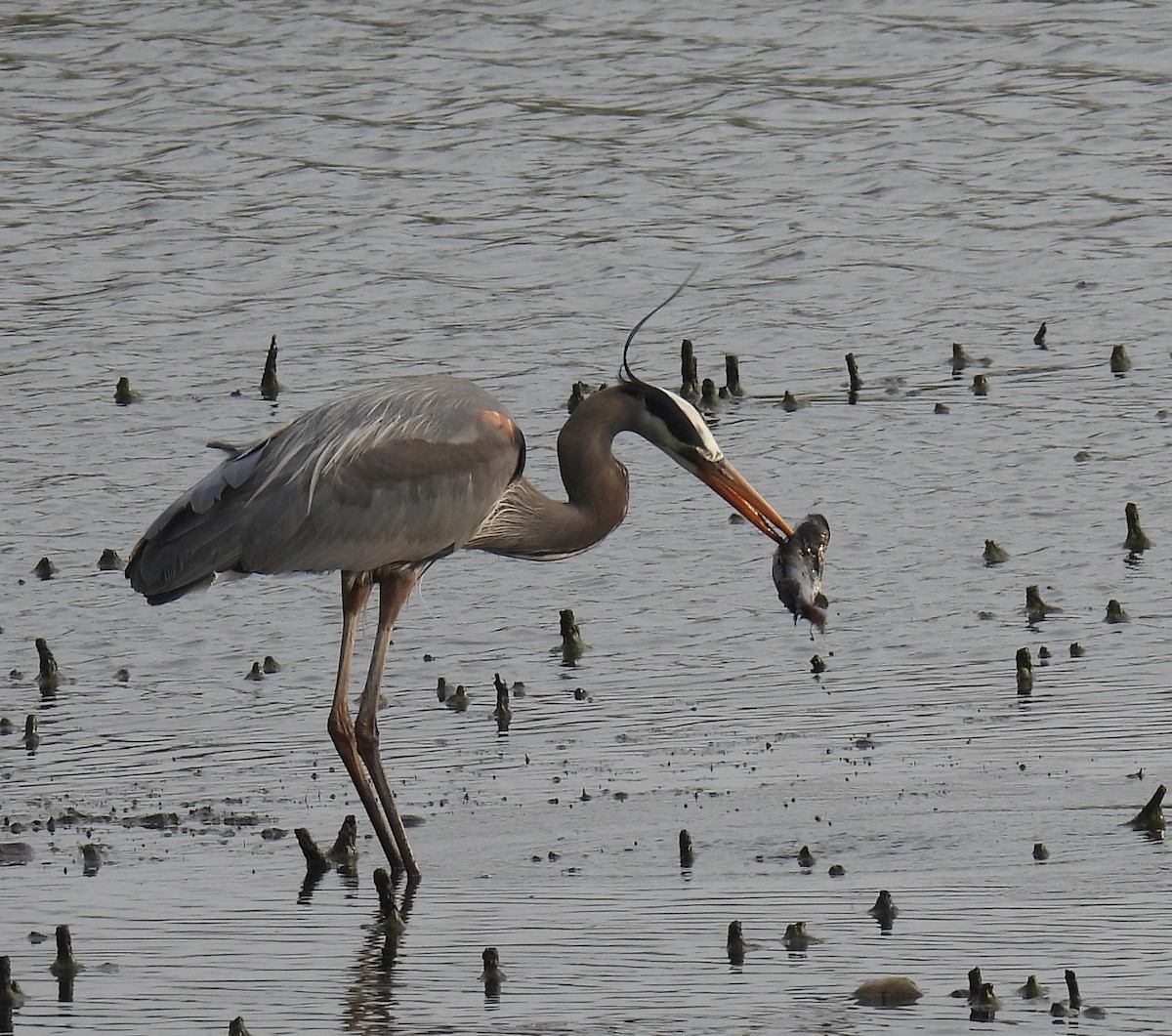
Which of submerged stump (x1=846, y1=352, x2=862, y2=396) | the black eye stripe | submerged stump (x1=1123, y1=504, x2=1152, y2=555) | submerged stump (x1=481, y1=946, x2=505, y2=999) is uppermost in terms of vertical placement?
the black eye stripe

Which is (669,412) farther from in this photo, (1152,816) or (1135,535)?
(1135,535)

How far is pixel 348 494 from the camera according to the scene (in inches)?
374

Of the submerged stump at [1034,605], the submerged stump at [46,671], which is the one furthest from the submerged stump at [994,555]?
the submerged stump at [46,671]

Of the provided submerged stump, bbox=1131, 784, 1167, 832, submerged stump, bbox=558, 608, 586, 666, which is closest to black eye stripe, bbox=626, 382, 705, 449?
submerged stump, bbox=558, 608, 586, 666

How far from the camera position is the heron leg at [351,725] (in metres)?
8.54

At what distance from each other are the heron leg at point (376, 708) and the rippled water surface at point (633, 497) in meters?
0.19

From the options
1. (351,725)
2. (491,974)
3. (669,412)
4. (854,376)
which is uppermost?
(669,412)

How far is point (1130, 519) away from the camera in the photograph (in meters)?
12.0

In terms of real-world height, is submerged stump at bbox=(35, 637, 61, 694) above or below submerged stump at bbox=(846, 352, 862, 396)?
below

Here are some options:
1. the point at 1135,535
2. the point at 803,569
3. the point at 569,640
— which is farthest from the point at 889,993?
the point at 1135,535

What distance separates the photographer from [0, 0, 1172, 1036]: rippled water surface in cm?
750

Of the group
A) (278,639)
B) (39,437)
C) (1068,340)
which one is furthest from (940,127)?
(278,639)

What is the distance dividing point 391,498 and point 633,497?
4256 millimetres

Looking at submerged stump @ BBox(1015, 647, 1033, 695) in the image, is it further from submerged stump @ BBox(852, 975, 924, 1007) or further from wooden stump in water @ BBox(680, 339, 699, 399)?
wooden stump in water @ BBox(680, 339, 699, 399)
